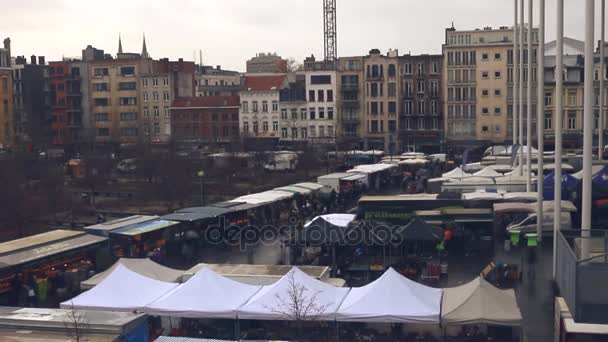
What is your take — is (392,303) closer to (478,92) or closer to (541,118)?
(541,118)

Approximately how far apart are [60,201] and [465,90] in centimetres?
4275

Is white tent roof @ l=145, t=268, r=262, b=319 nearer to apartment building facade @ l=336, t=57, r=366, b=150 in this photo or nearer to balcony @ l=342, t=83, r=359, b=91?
apartment building facade @ l=336, t=57, r=366, b=150

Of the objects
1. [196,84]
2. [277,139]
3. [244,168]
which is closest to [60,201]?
[244,168]

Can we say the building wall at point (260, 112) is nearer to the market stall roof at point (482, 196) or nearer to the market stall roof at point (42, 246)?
the market stall roof at point (482, 196)

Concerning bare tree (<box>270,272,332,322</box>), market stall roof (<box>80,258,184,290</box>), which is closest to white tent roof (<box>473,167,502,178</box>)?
market stall roof (<box>80,258,184,290</box>)

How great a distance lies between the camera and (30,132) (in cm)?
6994

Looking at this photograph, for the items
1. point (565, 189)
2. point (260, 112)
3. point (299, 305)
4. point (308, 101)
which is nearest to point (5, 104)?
point (260, 112)

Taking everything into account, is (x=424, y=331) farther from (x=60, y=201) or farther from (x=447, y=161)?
(x=447, y=161)

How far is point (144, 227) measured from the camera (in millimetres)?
25531

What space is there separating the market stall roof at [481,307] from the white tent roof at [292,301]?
2.48 m

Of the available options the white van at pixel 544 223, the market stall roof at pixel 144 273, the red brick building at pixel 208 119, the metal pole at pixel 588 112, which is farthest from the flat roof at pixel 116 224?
the red brick building at pixel 208 119

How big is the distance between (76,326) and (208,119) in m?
63.4

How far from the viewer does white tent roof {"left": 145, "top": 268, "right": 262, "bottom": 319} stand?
53.0 feet

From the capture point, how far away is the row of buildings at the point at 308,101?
6750 cm
